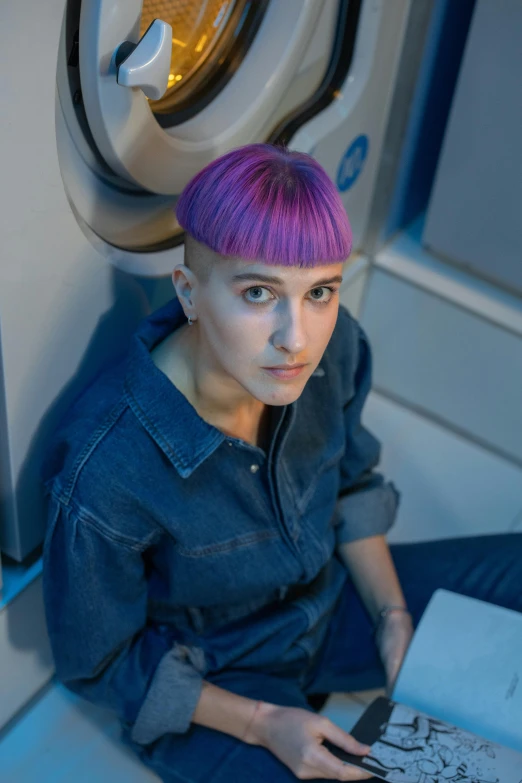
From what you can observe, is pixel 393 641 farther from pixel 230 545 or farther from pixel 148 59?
pixel 148 59

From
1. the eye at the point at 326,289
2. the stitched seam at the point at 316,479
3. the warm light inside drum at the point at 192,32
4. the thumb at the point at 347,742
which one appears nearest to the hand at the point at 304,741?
the thumb at the point at 347,742

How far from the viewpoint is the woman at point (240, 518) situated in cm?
79

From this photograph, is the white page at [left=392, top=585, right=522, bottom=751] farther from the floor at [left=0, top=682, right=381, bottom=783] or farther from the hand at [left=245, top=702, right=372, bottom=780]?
the floor at [left=0, top=682, right=381, bottom=783]

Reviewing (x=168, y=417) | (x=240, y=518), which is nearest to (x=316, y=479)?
(x=240, y=518)

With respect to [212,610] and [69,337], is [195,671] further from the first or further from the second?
[69,337]

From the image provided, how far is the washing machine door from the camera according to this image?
0.84 meters

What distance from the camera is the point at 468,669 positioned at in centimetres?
102

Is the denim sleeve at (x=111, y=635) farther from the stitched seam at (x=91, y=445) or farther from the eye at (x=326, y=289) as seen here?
the eye at (x=326, y=289)

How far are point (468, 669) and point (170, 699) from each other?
326 millimetres

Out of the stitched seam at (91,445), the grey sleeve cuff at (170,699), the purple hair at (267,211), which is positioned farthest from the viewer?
the grey sleeve cuff at (170,699)

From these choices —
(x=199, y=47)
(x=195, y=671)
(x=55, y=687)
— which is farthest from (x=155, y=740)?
(x=199, y=47)

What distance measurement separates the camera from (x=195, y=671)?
39.3 inches

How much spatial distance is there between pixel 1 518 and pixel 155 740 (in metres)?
0.30

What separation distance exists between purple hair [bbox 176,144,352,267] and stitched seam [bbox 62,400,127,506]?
0.19 metres
